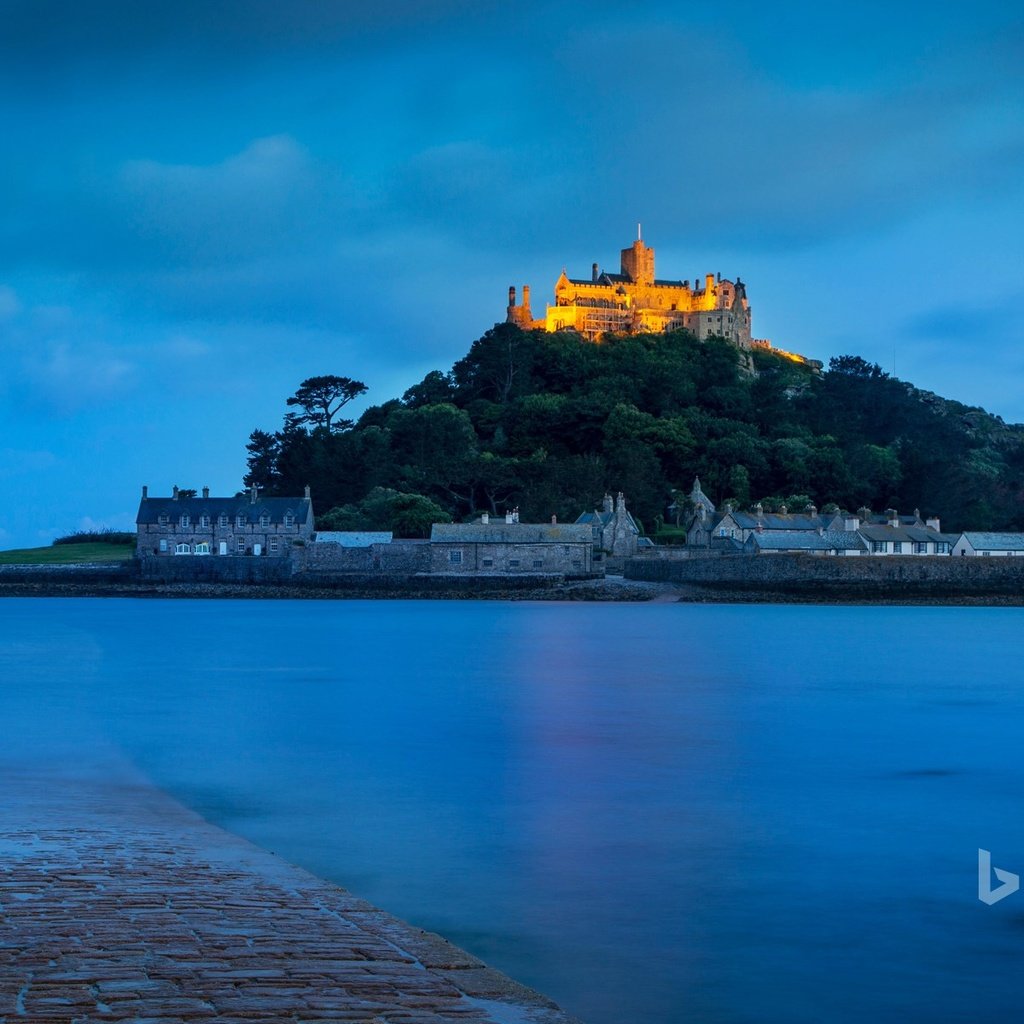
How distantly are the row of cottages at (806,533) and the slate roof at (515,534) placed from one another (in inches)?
240

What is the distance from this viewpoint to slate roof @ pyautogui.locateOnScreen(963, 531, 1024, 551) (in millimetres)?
61188

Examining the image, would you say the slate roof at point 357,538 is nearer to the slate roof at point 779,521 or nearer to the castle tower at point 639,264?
the slate roof at point 779,521

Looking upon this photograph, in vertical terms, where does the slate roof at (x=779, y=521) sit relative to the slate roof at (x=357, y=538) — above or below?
above

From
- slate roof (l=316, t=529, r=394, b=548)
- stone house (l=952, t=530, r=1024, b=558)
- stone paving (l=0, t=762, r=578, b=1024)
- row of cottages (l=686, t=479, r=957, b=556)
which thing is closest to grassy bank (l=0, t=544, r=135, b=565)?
slate roof (l=316, t=529, r=394, b=548)

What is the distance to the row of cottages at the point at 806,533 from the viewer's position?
2282 inches

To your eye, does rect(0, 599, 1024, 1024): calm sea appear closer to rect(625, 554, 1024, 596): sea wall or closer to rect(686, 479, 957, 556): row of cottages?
rect(625, 554, 1024, 596): sea wall

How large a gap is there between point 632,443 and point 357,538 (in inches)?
719

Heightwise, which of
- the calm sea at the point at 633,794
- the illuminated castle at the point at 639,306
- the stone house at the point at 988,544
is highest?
the illuminated castle at the point at 639,306

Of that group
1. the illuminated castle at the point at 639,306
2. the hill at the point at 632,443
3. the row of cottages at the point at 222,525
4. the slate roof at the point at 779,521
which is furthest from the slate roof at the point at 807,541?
the illuminated castle at the point at 639,306

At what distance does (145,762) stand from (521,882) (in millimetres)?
7539

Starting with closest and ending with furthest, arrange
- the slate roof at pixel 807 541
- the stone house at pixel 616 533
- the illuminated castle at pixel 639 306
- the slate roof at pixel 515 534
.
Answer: the slate roof at pixel 807 541 < the slate roof at pixel 515 534 < the stone house at pixel 616 533 < the illuminated castle at pixel 639 306

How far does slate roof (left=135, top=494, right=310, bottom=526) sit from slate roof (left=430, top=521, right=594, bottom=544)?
29.2ft

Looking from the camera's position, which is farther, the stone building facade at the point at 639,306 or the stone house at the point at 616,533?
the stone building facade at the point at 639,306

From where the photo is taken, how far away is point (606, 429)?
73375 mm
